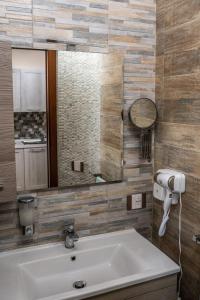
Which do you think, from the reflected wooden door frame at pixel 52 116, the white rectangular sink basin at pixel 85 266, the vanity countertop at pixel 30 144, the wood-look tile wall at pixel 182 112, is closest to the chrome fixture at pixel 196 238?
the wood-look tile wall at pixel 182 112

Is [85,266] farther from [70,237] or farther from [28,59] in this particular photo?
[28,59]

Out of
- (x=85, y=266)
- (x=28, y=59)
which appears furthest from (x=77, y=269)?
(x=28, y=59)

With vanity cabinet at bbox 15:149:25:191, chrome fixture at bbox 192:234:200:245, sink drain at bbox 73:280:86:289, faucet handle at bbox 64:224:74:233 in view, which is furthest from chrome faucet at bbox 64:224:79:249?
chrome fixture at bbox 192:234:200:245

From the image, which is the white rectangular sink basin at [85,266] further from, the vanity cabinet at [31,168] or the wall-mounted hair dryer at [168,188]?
the vanity cabinet at [31,168]

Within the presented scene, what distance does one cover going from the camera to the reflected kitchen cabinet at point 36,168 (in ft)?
5.32

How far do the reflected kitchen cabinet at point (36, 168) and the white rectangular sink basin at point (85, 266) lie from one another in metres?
0.36

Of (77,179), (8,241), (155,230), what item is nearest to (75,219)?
(77,179)

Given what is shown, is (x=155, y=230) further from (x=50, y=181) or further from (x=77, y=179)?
(x=50, y=181)

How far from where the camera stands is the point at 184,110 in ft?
5.28

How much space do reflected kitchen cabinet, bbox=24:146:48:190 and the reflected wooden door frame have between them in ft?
0.11

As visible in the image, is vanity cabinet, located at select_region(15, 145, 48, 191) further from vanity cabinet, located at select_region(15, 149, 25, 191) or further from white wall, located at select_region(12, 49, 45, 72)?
white wall, located at select_region(12, 49, 45, 72)

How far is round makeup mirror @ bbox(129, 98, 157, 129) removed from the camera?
1762mm

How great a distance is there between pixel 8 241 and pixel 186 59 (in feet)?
4.46

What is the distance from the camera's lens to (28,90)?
1.58 m
